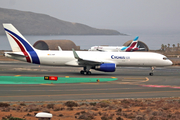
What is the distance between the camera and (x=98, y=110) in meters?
19.5

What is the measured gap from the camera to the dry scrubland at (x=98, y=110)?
16.8 metres

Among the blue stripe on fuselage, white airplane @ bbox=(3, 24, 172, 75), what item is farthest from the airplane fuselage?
the blue stripe on fuselage

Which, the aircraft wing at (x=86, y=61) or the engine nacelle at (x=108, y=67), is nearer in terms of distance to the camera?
the engine nacelle at (x=108, y=67)

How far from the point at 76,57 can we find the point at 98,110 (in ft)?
71.8

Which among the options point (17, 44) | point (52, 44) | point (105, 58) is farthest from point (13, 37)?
point (52, 44)

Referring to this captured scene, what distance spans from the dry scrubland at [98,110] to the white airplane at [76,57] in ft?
61.2

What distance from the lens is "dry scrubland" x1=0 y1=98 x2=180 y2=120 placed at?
55.0 feet

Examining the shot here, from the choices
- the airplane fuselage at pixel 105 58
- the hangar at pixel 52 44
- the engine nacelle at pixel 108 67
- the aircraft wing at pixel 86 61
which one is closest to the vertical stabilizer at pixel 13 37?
the airplane fuselage at pixel 105 58

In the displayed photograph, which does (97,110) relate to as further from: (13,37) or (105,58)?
(13,37)

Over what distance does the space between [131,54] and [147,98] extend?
19027mm

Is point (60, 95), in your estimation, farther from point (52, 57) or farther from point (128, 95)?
point (52, 57)

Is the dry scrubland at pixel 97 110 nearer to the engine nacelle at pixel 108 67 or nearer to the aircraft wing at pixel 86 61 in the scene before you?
the engine nacelle at pixel 108 67

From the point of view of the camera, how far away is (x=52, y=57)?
42.4m

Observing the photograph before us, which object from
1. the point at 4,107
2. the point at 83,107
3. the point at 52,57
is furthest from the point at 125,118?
the point at 52,57
